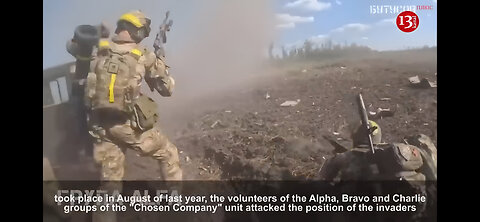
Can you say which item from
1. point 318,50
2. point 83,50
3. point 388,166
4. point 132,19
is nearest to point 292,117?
point 318,50

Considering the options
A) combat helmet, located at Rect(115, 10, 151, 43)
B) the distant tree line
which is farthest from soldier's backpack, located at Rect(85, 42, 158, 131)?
the distant tree line

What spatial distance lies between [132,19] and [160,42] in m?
0.21

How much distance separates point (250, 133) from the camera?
3232 millimetres

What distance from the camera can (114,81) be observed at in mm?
3164

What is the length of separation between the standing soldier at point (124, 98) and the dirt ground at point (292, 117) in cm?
8

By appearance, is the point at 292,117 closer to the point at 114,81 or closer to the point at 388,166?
the point at 388,166

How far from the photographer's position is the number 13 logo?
10.4 feet

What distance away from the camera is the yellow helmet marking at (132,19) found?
10.5ft

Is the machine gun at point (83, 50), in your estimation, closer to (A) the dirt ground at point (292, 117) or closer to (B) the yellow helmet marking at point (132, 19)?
(B) the yellow helmet marking at point (132, 19)

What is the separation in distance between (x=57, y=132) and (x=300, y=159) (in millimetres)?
1438

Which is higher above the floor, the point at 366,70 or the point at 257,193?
the point at 366,70
